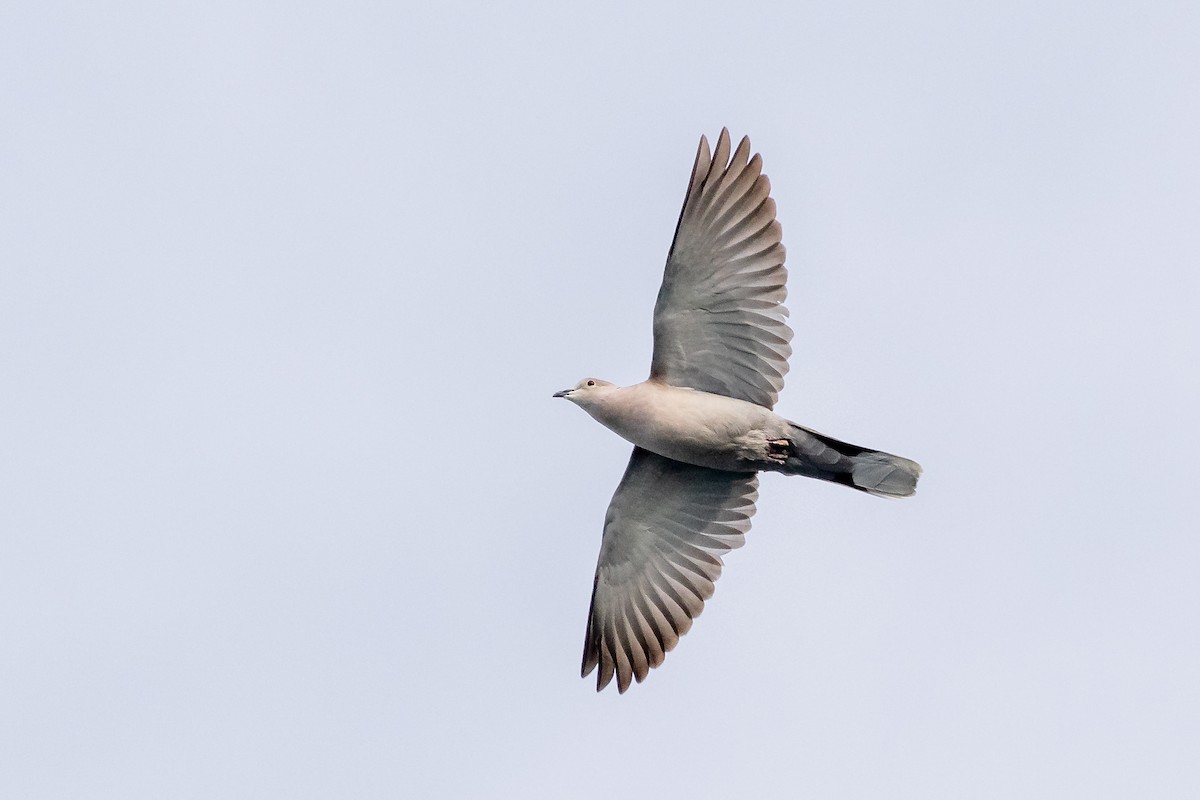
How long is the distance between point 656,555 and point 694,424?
68.1 inches

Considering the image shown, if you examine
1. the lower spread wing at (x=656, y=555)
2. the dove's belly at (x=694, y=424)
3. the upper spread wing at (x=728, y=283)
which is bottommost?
the lower spread wing at (x=656, y=555)

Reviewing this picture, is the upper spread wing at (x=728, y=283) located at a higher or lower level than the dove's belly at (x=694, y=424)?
higher

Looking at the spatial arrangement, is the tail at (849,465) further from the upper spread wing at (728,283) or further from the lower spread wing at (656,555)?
the lower spread wing at (656,555)

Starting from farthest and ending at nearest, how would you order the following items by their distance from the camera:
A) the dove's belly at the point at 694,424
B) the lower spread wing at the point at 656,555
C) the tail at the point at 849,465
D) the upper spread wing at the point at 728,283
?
1. the lower spread wing at the point at 656,555
2. the tail at the point at 849,465
3. the dove's belly at the point at 694,424
4. the upper spread wing at the point at 728,283

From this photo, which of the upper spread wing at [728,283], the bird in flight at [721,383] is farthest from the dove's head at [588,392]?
the upper spread wing at [728,283]

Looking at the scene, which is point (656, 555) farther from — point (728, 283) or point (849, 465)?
point (728, 283)

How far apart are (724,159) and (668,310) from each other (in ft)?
4.42

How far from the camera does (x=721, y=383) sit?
15.0 metres

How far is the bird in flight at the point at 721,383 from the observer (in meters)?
14.7

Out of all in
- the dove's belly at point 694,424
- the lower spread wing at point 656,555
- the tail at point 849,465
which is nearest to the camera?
the dove's belly at point 694,424

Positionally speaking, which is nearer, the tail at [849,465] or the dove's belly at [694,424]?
the dove's belly at [694,424]

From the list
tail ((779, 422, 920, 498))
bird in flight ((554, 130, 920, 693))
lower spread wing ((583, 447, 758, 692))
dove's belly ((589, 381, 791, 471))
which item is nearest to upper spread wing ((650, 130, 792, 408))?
bird in flight ((554, 130, 920, 693))

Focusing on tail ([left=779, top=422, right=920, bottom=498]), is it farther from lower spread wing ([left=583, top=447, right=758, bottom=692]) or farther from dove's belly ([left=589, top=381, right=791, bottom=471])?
lower spread wing ([left=583, top=447, right=758, bottom=692])

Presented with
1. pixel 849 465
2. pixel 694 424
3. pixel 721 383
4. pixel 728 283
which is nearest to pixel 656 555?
pixel 694 424
